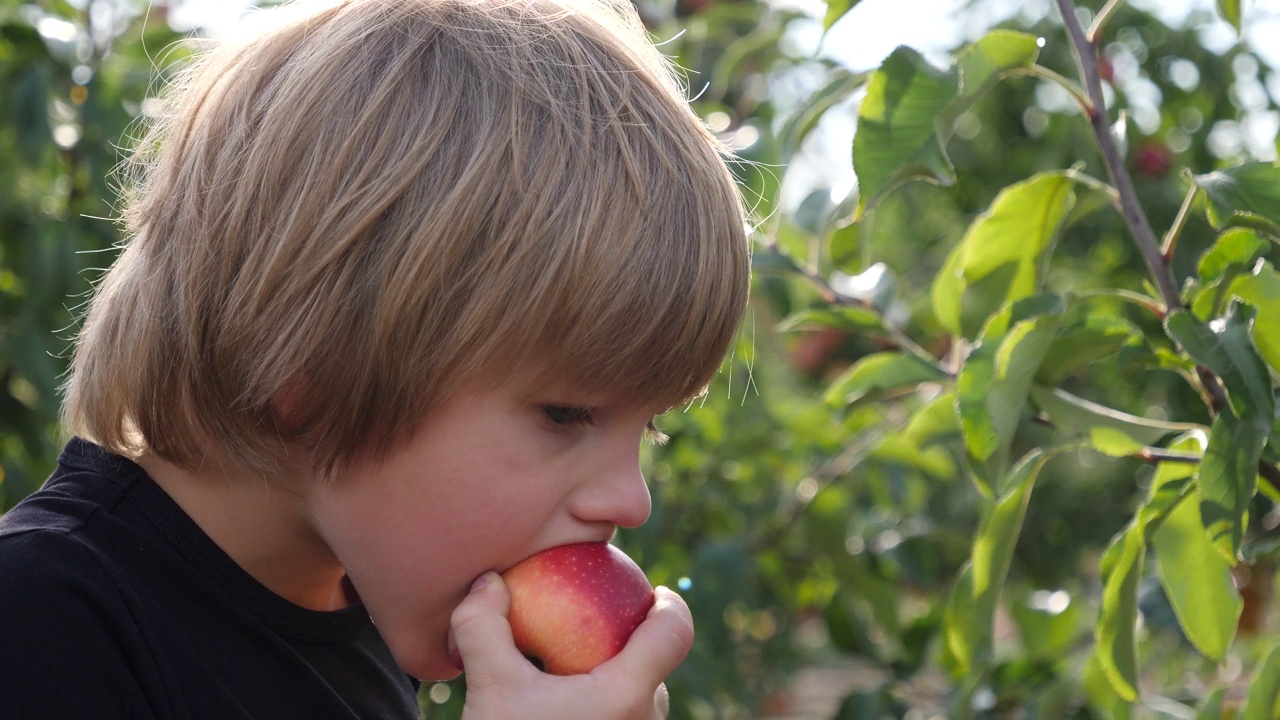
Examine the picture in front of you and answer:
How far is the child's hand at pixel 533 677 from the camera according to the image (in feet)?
2.69

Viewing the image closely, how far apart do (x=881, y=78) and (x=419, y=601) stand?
19.2 inches

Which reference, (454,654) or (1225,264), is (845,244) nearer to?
(1225,264)

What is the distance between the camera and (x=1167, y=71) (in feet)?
7.00

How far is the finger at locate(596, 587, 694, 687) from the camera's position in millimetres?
871

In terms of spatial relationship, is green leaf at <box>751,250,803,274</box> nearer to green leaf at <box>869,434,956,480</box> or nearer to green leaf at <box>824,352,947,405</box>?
green leaf at <box>824,352,947,405</box>

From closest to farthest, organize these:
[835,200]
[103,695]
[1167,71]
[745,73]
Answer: [103,695] → [835,200] → [1167,71] → [745,73]

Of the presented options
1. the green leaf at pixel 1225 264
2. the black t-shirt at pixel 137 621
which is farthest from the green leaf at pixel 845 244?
the black t-shirt at pixel 137 621

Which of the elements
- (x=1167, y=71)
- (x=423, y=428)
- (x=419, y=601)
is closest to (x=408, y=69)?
(x=423, y=428)

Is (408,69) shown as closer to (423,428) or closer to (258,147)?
(258,147)

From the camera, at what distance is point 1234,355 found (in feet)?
2.60

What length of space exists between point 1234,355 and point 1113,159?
0.19 meters

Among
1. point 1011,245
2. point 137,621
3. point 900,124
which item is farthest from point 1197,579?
point 137,621

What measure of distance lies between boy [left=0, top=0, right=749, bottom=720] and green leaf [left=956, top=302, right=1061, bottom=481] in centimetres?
18

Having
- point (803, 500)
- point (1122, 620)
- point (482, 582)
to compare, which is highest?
point (482, 582)
